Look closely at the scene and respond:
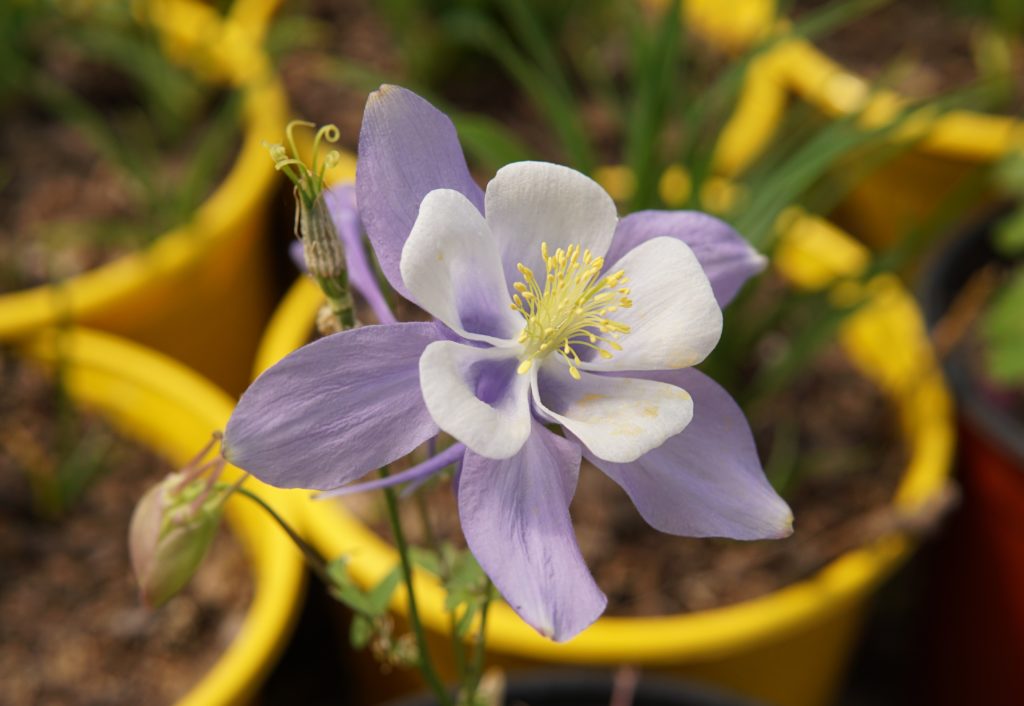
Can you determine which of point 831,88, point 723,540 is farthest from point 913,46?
point 723,540

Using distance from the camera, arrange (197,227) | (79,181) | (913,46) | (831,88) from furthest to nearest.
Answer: (913,46) → (831,88) → (79,181) → (197,227)

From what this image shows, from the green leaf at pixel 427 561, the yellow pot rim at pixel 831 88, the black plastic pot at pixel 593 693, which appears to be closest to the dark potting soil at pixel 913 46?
the yellow pot rim at pixel 831 88

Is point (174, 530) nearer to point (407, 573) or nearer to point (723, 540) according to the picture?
point (407, 573)

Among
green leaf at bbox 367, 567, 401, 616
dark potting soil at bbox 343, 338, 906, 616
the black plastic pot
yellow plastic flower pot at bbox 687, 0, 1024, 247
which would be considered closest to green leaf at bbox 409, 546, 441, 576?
green leaf at bbox 367, 567, 401, 616

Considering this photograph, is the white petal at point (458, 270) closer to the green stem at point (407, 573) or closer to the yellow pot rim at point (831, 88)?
the green stem at point (407, 573)

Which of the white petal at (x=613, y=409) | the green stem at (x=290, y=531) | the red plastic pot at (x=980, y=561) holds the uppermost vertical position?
the white petal at (x=613, y=409)

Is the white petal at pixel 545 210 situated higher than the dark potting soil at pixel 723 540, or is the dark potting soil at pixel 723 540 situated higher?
the white petal at pixel 545 210
